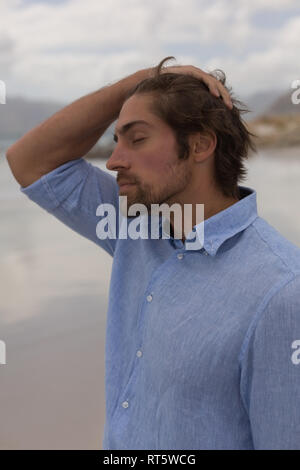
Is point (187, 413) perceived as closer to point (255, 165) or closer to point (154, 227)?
point (154, 227)

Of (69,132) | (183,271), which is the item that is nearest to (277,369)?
(183,271)

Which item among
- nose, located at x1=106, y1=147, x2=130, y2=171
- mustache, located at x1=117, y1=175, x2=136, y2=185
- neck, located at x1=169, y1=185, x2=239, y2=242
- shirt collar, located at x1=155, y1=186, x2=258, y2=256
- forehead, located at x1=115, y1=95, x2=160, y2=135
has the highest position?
forehead, located at x1=115, y1=95, x2=160, y2=135

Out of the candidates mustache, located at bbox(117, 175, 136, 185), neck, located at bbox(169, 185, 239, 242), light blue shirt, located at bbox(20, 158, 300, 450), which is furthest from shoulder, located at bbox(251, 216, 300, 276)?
mustache, located at bbox(117, 175, 136, 185)

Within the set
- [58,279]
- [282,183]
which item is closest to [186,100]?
[58,279]

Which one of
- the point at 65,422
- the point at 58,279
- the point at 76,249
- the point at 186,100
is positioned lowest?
the point at 65,422

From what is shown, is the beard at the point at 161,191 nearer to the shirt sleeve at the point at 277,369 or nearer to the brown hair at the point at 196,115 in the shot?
the brown hair at the point at 196,115

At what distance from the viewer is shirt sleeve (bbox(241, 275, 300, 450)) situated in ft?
2.40

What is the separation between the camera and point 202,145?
0.99 metres

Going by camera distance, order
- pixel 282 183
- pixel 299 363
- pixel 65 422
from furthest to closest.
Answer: pixel 282 183 < pixel 65 422 < pixel 299 363

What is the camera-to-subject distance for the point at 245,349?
2.47 ft

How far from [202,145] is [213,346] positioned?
0.38 meters

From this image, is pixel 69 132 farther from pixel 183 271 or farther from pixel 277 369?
pixel 277 369

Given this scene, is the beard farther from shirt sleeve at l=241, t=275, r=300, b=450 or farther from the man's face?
shirt sleeve at l=241, t=275, r=300, b=450
